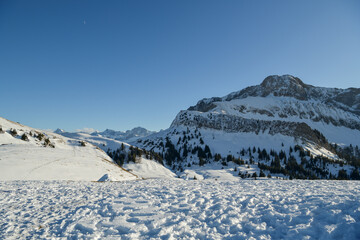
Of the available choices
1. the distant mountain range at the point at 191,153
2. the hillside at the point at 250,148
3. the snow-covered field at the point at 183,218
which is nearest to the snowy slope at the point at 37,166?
the distant mountain range at the point at 191,153

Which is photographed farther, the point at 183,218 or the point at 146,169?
the point at 146,169

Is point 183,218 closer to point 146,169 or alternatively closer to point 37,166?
point 37,166

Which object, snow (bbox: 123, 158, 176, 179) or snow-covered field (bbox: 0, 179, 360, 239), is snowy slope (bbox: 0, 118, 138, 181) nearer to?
snow-covered field (bbox: 0, 179, 360, 239)

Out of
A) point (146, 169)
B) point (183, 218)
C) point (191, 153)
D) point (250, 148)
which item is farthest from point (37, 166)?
point (250, 148)

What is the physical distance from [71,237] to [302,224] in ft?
35.6

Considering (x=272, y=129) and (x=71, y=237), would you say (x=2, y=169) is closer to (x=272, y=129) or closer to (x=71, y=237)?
(x=71, y=237)

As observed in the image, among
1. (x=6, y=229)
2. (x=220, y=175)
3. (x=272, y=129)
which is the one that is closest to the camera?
(x=6, y=229)

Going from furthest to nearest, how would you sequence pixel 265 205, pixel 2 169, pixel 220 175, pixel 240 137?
1. pixel 240 137
2. pixel 220 175
3. pixel 2 169
4. pixel 265 205

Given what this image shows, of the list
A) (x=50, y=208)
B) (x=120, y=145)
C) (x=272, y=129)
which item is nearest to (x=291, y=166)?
(x=272, y=129)

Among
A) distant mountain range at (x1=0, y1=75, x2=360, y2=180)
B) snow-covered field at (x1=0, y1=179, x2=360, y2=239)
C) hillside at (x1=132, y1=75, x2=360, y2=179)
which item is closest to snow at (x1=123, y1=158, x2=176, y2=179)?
distant mountain range at (x1=0, y1=75, x2=360, y2=180)

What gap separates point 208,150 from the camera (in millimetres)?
114688

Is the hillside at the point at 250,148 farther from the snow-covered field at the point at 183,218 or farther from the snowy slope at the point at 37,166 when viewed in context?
the snow-covered field at the point at 183,218

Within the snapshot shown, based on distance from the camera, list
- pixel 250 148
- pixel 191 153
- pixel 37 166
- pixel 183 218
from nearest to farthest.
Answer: pixel 183 218, pixel 37 166, pixel 191 153, pixel 250 148

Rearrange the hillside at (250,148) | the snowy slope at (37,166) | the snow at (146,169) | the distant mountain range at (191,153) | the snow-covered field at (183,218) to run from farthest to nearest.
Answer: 1. the hillside at (250,148)
2. the snow at (146,169)
3. the distant mountain range at (191,153)
4. the snowy slope at (37,166)
5. the snow-covered field at (183,218)
